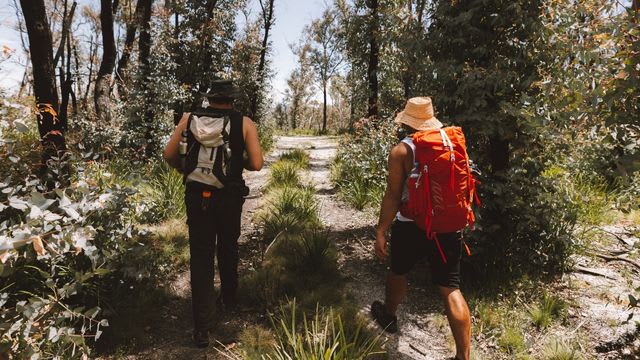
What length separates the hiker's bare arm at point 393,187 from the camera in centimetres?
277

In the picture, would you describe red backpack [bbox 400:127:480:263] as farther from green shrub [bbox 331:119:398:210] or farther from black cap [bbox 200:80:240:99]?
green shrub [bbox 331:119:398:210]

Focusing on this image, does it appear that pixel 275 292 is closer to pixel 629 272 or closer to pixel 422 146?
pixel 422 146

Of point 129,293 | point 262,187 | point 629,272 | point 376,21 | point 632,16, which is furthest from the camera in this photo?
point 376,21

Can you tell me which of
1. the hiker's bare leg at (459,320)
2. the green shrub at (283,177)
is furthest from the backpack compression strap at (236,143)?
the green shrub at (283,177)

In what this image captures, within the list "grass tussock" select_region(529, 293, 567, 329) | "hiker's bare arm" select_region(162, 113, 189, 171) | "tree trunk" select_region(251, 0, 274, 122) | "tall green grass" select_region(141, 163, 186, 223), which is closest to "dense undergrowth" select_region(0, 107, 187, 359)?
"hiker's bare arm" select_region(162, 113, 189, 171)

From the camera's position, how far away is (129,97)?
9.57 metres

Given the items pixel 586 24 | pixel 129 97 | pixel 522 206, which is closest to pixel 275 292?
pixel 522 206

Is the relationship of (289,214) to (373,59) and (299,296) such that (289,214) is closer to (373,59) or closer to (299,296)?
(299,296)

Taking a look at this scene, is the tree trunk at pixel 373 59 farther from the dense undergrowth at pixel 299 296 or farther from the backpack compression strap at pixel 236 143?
the backpack compression strap at pixel 236 143

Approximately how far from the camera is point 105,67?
30.3 ft

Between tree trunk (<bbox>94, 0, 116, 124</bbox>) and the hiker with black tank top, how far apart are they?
7.21 meters

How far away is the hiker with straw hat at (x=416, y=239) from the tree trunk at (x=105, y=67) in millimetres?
8435

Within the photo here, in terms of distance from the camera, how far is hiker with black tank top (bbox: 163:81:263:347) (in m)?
3.08

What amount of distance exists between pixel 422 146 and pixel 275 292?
2066mm
